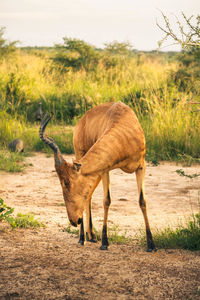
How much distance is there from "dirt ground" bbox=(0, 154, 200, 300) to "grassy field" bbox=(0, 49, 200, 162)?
1438 mm

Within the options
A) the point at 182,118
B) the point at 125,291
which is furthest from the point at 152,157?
the point at 125,291

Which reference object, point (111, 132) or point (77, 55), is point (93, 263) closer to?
point (111, 132)

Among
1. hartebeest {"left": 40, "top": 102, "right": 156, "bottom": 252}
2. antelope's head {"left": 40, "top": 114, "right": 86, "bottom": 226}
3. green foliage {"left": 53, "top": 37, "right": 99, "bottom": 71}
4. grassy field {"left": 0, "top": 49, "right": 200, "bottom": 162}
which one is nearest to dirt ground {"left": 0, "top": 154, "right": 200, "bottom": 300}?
hartebeest {"left": 40, "top": 102, "right": 156, "bottom": 252}

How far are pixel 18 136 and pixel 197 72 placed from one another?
283 inches

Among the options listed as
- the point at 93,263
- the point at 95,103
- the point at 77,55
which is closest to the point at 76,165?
the point at 93,263

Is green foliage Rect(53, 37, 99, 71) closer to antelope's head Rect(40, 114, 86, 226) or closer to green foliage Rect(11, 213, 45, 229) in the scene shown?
green foliage Rect(11, 213, 45, 229)

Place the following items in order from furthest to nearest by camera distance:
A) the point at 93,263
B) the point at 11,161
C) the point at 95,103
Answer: the point at 95,103, the point at 11,161, the point at 93,263

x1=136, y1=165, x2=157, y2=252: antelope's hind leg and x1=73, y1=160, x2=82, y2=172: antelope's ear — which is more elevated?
x1=73, y1=160, x2=82, y2=172: antelope's ear

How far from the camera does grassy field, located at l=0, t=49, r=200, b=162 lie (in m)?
9.63

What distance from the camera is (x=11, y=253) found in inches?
163

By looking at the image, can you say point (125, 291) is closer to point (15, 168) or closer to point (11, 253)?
point (11, 253)

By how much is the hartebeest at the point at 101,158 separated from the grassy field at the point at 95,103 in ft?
5.67

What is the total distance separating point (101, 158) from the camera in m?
3.96

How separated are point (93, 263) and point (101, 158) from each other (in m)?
0.99
